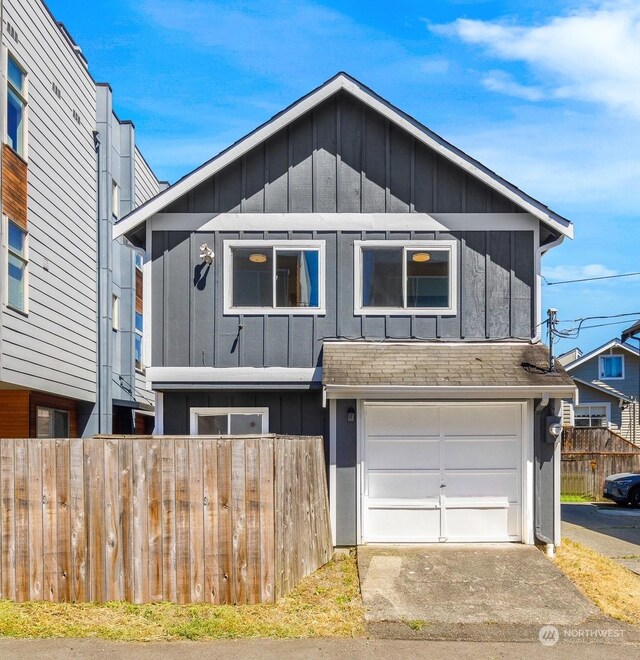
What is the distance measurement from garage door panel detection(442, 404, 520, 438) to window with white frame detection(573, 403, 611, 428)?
2266cm

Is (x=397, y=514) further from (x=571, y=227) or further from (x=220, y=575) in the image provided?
(x=571, y=227)

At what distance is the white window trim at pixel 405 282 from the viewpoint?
11641 millimetres

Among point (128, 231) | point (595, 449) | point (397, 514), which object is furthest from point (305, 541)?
point (595, 449)

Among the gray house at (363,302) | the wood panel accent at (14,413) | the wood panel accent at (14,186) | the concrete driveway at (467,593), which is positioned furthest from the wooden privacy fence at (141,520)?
the wood panel accent at (14,413)

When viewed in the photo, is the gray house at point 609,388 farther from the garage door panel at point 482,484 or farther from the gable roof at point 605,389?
the garage door panel at point 482,484

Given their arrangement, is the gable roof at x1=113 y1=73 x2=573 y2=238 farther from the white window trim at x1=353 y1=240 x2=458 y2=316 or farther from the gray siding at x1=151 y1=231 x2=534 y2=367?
the white window trim at x1=353 y1=240 x2=458 y2=316

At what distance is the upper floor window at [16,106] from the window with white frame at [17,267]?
5.15 feet

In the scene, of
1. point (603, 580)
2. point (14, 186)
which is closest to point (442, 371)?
point (603, 580)

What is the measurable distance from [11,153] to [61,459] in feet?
27.2

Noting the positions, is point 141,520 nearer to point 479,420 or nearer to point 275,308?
point 275,308

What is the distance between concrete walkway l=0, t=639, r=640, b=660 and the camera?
673 centimetres

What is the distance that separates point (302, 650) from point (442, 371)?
493cm

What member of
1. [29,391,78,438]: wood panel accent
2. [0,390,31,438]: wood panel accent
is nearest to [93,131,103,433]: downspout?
[29,391,78,438]: wood panel accent

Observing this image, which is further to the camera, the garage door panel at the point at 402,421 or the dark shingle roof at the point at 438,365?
the garage door panel at the point at 402,421
